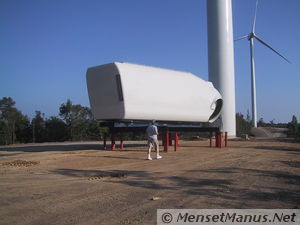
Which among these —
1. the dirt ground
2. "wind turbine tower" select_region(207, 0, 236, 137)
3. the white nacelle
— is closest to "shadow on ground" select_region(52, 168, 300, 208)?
the dirt ground

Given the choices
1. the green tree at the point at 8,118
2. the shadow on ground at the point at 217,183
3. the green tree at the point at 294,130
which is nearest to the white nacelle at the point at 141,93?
the shadow on ground at the point at 217,183

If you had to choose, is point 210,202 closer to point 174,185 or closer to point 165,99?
point 174,185

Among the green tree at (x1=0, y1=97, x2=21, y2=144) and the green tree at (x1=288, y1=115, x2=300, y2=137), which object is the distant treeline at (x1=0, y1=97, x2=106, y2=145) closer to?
the green tree at (x1=0, y1=97, x2=21, y2=144)

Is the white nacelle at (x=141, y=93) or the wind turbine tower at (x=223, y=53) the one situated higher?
the wind turbine tower at (x=223, y=53)

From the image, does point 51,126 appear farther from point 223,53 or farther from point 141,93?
point 141,93

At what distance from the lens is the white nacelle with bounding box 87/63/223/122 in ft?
59.5

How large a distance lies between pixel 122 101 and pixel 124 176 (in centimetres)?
791

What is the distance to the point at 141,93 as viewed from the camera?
18.6 metres

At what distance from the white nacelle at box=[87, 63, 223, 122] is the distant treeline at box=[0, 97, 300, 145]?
23846 mm

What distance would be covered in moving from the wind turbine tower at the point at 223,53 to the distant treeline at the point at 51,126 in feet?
37.8

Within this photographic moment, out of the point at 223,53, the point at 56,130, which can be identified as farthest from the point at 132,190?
the point at 56,130

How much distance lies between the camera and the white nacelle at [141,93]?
59.5ft

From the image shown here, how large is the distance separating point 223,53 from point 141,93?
23.9 meters

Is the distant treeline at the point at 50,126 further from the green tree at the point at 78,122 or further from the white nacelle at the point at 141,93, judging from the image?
the white nacelle at the point at 141,93
